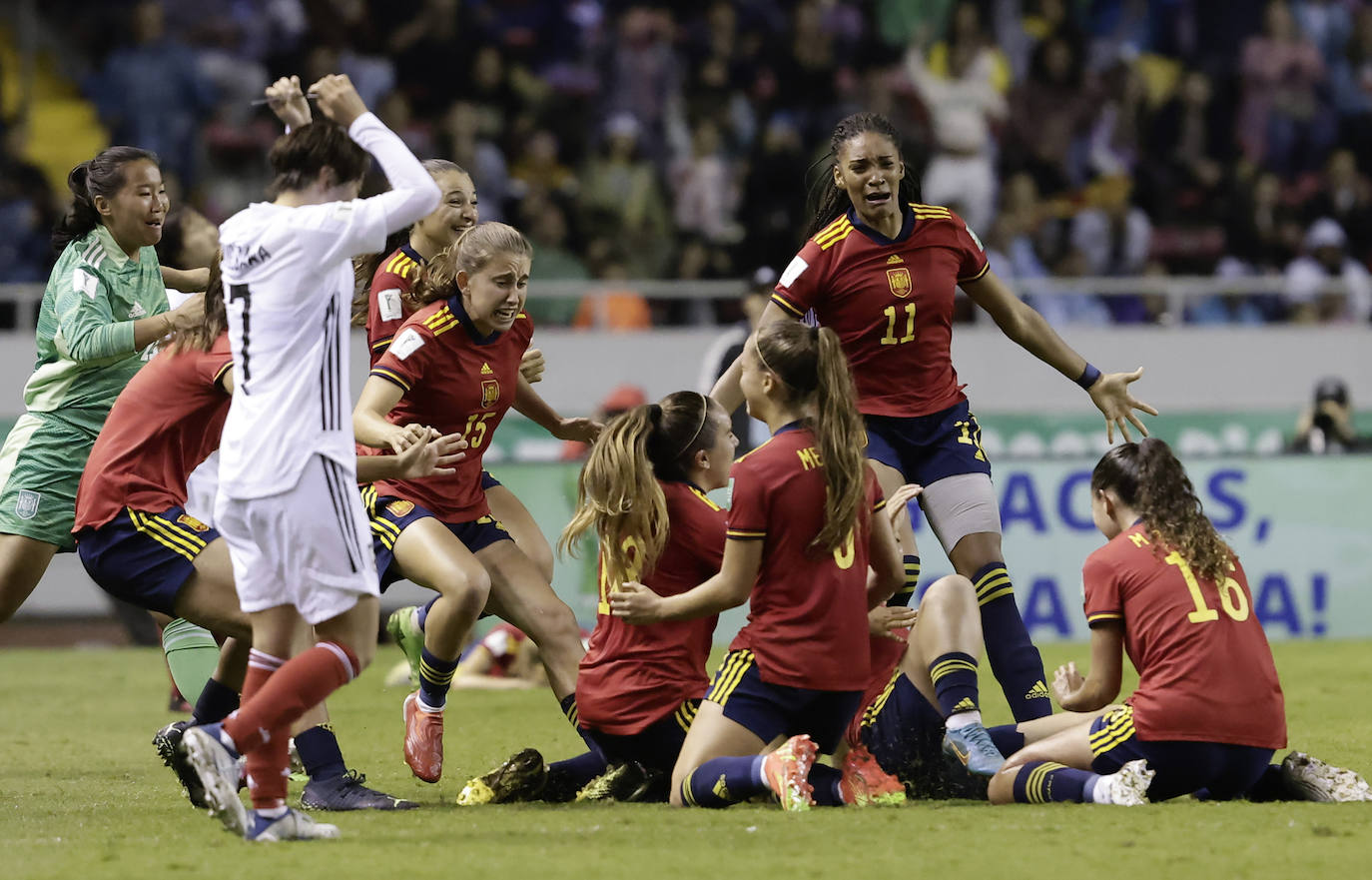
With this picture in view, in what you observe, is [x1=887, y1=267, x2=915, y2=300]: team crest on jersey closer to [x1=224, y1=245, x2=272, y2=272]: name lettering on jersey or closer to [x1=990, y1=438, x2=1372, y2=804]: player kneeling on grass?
[x1=990, y1=438, x2=1372, y2=804]: player kneeling on grass

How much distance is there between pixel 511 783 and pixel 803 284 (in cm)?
198

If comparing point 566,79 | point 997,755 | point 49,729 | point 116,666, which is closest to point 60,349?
point 49,729

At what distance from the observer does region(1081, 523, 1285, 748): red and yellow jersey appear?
5215 millimetres

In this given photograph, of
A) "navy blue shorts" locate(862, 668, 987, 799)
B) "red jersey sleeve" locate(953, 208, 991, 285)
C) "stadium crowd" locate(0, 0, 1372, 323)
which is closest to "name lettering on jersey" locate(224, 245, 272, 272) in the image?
"navy blue shorts" locate(862, 668, 987, 799)

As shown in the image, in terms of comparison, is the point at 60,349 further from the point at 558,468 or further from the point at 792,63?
the point at 792,63

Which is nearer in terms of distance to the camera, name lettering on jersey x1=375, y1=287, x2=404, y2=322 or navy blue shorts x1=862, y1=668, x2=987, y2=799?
navy blue shorts x1=862, y1=668, x2=987, y2=799

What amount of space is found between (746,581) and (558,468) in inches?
279

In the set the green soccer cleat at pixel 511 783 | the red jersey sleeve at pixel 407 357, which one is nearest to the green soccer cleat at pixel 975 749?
the green soccer cleat at pixel 511 783

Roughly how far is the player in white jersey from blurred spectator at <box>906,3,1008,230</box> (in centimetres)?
1100

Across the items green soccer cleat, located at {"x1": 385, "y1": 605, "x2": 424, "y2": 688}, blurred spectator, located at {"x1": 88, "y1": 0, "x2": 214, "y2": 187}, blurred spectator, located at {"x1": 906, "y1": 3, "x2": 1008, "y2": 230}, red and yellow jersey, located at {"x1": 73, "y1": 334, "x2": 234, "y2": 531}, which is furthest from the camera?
blurred spectator, located at {"x1": 906, "y1": 3, "x2": 1008, "y2": 230}

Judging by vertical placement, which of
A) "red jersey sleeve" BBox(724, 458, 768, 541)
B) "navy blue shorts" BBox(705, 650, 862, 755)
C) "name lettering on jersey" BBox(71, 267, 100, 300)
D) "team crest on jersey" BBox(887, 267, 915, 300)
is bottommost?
"navy blue shorts" BBox(705, 650, 862, 755)

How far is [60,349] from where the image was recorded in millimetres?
6383

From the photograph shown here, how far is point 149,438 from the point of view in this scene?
225 inches

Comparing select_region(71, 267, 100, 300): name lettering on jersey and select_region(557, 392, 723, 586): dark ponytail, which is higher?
select_region(71, 267, 100, 300): name lettering on jersey
